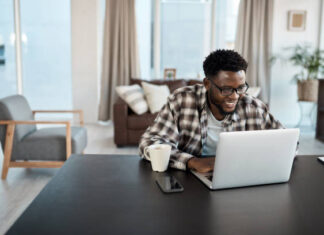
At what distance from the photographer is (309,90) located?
539 cm

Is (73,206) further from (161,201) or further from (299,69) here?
(299,69)

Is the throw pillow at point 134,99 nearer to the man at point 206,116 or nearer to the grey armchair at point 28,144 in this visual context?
the grey armchair at point 28,144

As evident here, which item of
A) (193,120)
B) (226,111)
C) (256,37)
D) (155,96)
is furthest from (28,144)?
(256,37)

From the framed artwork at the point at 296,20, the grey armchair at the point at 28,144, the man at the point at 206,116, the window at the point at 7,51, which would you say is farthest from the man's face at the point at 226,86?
the window at the point at 7,51

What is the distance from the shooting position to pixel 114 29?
5742mm

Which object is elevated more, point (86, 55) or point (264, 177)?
point (86, 55)

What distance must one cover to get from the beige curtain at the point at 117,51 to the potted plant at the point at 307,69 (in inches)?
99.0

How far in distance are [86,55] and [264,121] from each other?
4.52 meters

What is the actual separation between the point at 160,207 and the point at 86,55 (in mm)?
5076

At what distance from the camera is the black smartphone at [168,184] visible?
4.06 feet

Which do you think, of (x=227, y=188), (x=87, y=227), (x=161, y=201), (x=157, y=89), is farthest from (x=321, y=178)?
(x=157, y=89)

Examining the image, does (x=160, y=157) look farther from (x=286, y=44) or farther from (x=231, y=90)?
(x=286, y=44)

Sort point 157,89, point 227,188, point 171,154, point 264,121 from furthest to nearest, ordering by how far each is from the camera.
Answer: point 157,89 → point 264,121 → point 171,154 → point 227,188

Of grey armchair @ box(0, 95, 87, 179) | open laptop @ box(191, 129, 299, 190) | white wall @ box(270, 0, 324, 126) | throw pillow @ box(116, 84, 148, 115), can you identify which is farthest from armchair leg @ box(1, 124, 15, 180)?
white wall @ box(270, 0, 324, 126)
